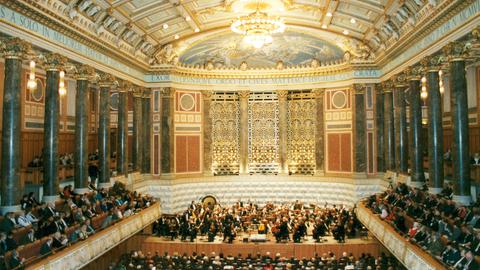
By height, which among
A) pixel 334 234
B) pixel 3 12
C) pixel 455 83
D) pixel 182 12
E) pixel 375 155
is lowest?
pixel 334 234

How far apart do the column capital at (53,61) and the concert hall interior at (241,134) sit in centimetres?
11

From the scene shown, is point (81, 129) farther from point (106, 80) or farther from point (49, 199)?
point (49, 199)


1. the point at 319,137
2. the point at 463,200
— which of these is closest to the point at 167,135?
the point at 319,137

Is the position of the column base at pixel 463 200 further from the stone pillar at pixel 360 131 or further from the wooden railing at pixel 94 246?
the wooden railing at pixel 94 246

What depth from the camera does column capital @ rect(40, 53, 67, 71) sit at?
18.6 meters

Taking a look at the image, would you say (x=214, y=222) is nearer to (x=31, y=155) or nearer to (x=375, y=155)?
(x=31, y=155)

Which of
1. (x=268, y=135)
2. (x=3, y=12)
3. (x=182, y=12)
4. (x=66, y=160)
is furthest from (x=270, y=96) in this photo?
(x=3, y=12)

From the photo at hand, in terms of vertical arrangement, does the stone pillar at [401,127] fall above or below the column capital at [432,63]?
below

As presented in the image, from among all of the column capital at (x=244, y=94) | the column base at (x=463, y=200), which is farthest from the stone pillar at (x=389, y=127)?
the column base at (x=463, y=200)

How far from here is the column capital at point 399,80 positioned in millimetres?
25608

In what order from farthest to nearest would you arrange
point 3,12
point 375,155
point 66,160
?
point 375,155 < point 66,160 < point 3,12

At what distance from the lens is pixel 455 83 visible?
17.6 meters

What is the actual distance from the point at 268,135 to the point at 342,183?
7.16 meters

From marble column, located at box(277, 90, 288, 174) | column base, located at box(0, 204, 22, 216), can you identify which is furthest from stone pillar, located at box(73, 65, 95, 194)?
marble column, located at box(277, 90, 288, 174)
